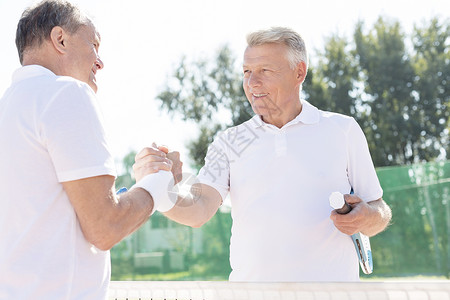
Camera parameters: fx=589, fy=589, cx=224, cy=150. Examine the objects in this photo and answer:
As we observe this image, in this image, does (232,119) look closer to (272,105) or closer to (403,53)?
(403,53)

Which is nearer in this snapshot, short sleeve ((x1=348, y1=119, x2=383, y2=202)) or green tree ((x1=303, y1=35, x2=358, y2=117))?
short sleeve ((x1=348, y1=119, x2=383, y2=202))

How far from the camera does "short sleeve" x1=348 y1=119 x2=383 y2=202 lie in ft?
10.4

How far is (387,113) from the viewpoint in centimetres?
2641

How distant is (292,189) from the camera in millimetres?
3121

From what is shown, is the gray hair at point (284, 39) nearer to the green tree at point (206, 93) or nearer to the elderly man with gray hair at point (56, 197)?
the elderly man with gray hair at point (56, 197)

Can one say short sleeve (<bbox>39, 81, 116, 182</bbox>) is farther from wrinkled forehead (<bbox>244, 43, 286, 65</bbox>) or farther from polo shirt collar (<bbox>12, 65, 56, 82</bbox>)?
wrinkled forehead (<bbox>244, 43, 286, 65</bbox>)

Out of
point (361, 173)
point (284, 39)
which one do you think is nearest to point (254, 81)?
point (284, 39)

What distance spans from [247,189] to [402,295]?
1.18 metres

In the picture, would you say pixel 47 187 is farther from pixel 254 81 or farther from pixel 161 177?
pixel 254 81

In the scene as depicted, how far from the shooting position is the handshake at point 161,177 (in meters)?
2.01

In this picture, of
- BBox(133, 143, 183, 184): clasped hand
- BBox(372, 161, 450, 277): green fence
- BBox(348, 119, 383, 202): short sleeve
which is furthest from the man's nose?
BBox(372, 161, 450, 277): green fence

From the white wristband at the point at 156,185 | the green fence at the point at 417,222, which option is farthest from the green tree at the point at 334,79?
the white wristband at the point at 156,185

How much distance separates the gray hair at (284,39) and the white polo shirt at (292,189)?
1.10 ft

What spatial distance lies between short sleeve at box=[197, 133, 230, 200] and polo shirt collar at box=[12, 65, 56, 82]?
1522mm
